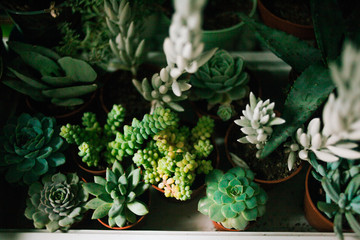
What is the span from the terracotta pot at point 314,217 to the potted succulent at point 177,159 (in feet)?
0.83

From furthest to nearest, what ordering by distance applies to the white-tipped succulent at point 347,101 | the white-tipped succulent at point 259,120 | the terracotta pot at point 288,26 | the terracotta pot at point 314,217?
the terracotta pot at point 288,26, the terracotta pot at point 314,217, the white-tipped succulent at point 259,120, the white-tipped succulent at point 347,101

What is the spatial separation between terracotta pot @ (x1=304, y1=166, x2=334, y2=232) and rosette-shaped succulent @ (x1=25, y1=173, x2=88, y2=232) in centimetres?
54

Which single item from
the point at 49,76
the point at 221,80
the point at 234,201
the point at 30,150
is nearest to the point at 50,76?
the point at 49,76

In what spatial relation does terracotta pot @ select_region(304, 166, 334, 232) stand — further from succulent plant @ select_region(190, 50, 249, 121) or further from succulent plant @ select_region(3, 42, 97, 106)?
succulent plant @ select_region(3, 42, 97, 106)

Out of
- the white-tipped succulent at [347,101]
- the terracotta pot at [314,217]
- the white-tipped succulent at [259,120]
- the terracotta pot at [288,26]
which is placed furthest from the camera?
the terracotta pot at [288,26]

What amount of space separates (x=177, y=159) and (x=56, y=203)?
0.96 ft

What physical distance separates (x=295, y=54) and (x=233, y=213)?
1.34ft

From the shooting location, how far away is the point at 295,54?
81 centimetres

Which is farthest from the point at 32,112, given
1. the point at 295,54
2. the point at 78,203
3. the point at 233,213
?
the point at 295,54

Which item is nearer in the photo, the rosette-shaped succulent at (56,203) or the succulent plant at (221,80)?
the rosette-shaped succulent at (56,203)

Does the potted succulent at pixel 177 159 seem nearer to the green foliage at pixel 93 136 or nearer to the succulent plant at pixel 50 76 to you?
the green foliage at pixel 93 136

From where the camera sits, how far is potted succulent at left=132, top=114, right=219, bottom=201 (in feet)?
2.41

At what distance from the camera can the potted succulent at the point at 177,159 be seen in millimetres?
733

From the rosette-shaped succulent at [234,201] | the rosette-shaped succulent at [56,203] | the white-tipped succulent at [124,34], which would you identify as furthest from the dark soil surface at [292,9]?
the rosette-shaped succulent at [56,203]
